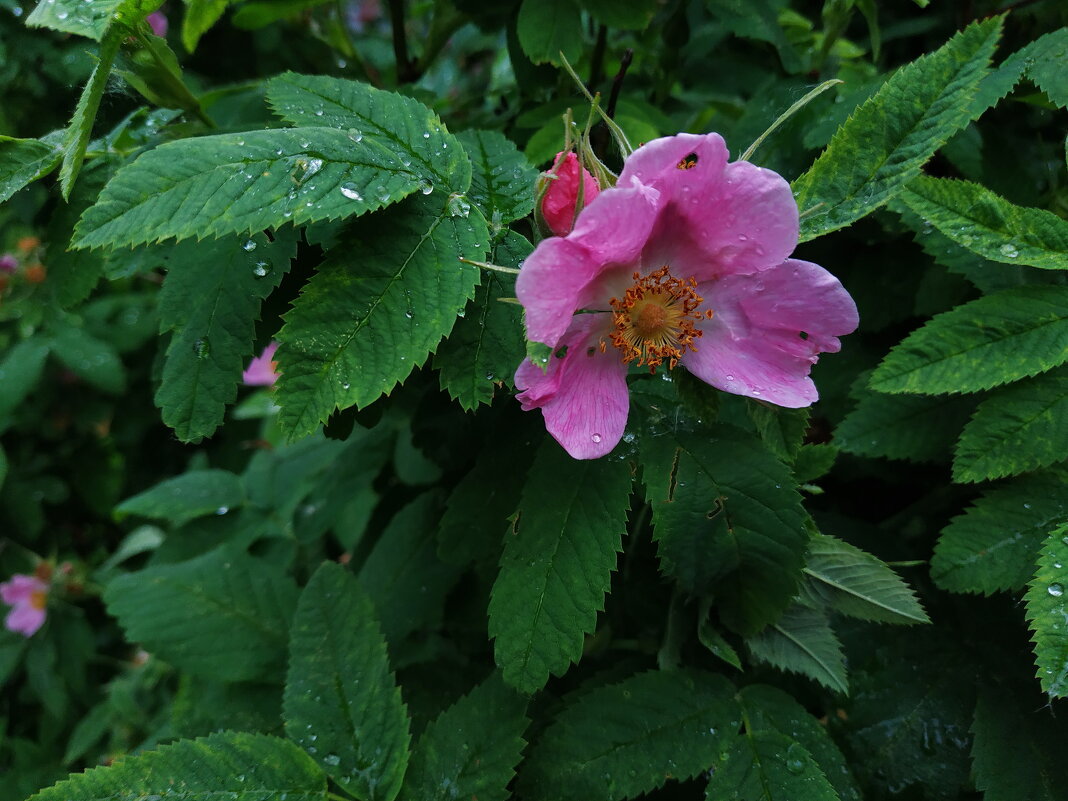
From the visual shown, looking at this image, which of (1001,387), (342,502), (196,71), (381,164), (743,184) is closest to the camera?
(743,184)

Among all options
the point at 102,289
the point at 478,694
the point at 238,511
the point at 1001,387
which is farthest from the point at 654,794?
the point at 102,289

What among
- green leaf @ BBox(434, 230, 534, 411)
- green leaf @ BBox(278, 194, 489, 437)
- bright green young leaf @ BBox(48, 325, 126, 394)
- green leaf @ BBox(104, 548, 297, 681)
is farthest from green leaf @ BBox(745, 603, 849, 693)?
bright green young leaf @ BBox(48, 325, 126, 394)

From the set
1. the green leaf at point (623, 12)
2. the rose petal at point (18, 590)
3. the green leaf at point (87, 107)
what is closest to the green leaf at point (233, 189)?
the green leaf at point (87, 107)

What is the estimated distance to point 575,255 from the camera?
0.79 meters

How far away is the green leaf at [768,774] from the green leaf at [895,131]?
67 cm

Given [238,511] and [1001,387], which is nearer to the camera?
[1001,387]

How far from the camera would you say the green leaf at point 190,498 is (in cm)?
178

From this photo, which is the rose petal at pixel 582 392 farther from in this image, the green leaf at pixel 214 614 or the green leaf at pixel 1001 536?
the green leaf at pixel 214 614

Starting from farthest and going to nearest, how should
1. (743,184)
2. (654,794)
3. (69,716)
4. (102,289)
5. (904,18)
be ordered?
1. (102,289)
2. (69,716)
3. (904,18)
4. (654,794)
5. (743,184)

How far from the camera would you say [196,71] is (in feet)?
7.31

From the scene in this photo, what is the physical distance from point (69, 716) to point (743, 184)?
2.91 m

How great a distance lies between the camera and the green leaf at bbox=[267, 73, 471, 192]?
3.24 ft

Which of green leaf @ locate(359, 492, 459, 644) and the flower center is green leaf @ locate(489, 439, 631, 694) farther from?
green leaf @ locate(359, 492, 459, 644)

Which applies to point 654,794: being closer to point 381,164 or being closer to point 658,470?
point 658,470
